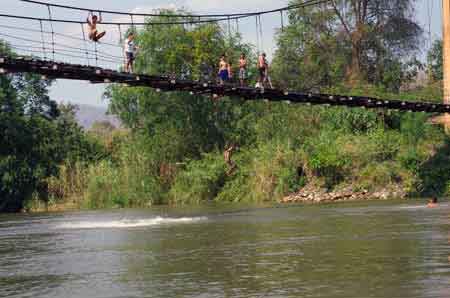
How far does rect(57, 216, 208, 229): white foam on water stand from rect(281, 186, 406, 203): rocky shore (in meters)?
11.0

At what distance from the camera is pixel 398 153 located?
1879 inches

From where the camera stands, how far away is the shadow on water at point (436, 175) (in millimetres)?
44969

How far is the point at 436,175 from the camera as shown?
45.6 metres

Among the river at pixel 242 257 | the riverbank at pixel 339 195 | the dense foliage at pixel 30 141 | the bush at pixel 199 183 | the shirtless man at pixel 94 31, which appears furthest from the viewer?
the dense foliage at pixel 30 141

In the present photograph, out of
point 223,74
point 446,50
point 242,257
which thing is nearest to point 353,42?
point 446,50

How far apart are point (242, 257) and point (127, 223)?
1537cm

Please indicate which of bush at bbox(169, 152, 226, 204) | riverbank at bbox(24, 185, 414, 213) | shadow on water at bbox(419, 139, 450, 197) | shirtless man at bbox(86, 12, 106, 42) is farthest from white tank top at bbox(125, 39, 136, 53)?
bush at bbox(169, 152, 226, 204)

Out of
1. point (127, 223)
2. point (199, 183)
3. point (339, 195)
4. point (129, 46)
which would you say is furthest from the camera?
point (199, 183)

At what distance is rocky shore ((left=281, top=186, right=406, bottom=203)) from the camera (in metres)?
45.5

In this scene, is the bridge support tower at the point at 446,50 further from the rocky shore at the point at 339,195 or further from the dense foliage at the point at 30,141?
the dense foliage at the point at 30,141

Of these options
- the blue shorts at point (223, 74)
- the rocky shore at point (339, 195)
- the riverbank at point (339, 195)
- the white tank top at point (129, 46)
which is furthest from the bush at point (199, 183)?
the white tank top at point (129, 46)

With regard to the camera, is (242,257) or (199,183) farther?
(199,183)

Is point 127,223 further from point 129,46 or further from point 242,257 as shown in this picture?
point 242,257

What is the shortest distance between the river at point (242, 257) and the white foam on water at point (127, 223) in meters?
0.07
